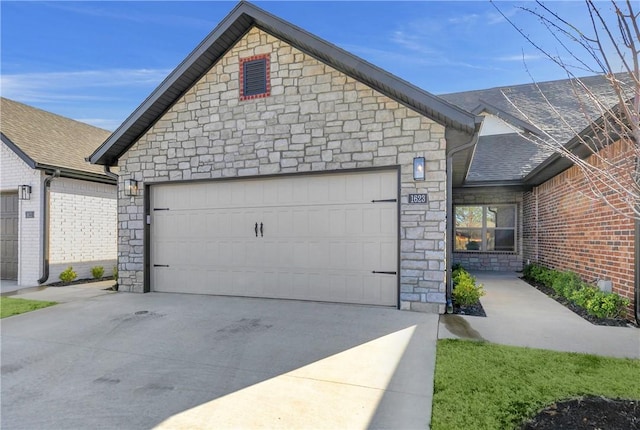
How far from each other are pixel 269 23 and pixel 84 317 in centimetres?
619

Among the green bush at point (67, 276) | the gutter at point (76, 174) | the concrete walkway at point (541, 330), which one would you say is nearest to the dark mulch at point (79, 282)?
the green bush at point (67, 276)

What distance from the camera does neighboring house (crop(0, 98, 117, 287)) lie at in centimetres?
906

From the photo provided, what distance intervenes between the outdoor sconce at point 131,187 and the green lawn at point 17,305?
2705mm

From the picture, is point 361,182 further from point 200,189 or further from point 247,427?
point 247,427

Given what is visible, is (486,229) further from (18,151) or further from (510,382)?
(18,151)

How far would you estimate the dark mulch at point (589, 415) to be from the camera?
239 centimetres

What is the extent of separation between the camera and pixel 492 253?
11812 millimetres

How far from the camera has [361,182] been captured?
6.34m

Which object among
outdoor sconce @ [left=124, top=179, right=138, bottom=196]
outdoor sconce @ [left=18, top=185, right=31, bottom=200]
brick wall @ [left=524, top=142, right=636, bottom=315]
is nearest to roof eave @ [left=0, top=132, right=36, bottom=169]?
outdoor sconce @ [left=18, top=185, right=31, bottom=200]

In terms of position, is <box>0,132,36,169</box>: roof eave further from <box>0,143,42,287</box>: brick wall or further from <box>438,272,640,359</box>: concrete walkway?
<box>438,272,640,359</box>: concrete walkway

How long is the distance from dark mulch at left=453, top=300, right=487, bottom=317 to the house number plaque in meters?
1.96

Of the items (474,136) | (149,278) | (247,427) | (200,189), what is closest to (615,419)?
(247,427)

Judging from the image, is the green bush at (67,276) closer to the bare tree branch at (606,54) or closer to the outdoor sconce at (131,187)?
the outdoor sconce at (131,187)

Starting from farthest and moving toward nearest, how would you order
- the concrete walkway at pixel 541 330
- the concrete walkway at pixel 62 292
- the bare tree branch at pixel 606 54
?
the concrete walkway at pixel 62 292 → the concrete walkway at pixel 541 330 → the bare tree branch at pixel 606 54
